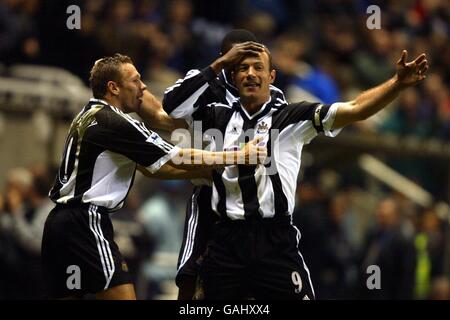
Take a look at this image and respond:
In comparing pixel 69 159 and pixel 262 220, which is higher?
pixel 69 159

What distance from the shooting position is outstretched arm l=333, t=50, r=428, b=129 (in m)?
8.94

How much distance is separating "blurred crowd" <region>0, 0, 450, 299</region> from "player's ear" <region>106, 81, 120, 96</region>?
442 cm

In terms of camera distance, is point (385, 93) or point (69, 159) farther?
point (69, 159)

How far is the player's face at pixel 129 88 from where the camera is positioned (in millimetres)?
9469

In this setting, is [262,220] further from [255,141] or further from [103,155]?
[103,155]

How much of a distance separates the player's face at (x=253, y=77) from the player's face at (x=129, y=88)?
73cm

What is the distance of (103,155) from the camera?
30.4ft

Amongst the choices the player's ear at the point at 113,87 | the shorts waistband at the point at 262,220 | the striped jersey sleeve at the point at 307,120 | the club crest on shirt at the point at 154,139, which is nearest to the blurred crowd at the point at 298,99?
the player's ear at the point at 113,87

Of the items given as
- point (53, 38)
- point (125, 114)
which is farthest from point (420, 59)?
point (53, 38)

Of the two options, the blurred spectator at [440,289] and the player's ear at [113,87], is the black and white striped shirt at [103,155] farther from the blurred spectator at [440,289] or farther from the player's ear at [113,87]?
the blurred spectator at [440,289]

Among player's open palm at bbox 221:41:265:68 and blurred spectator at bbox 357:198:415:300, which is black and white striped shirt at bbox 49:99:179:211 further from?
blurred spectator at bbox 357:198:415:300

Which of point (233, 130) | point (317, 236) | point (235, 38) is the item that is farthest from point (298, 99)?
point (233, 130)

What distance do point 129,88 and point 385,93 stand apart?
187 centimetres
